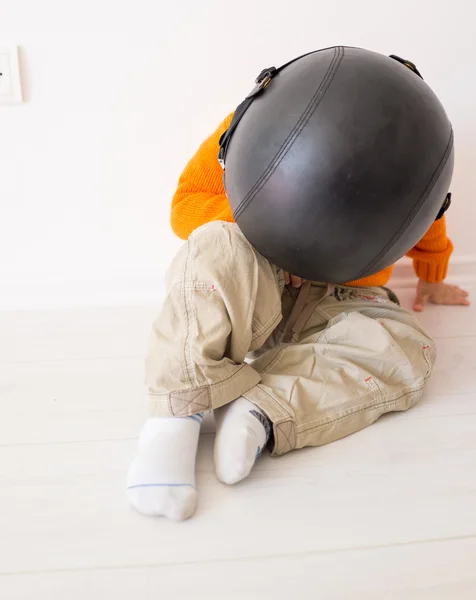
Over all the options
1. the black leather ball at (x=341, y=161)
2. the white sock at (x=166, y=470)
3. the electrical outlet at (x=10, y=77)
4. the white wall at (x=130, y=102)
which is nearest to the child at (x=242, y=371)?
the white sock at (x=166, y=470)

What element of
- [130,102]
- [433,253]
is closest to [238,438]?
[433,253]

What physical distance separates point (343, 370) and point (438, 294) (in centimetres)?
54

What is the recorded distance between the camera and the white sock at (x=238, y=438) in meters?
0.80

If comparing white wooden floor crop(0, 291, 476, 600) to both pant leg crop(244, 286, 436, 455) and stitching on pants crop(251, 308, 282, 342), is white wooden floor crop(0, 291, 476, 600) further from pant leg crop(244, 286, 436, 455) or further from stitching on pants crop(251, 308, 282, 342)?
stitching on pants crop(251, 308, 282, 342)

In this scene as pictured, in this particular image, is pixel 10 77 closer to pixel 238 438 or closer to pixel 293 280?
pixel 293 280

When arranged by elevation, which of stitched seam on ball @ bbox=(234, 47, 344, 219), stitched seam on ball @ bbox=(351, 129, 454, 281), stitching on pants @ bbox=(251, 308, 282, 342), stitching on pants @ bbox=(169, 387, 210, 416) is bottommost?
stitching on pants @ bbox=(169, 387, 210, 416)

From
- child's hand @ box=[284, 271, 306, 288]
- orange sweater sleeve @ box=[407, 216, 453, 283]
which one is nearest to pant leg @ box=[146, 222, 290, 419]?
child's hand @ box=[284, 271, 306, 288]


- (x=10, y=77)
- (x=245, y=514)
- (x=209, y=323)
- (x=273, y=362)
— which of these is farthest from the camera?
(x=10, y=77)

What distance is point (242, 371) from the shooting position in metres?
0.91

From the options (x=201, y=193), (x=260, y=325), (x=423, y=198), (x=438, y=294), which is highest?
(x=423, y=198)

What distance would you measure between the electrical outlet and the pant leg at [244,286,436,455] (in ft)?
2.50

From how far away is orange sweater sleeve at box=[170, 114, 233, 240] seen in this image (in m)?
1.12

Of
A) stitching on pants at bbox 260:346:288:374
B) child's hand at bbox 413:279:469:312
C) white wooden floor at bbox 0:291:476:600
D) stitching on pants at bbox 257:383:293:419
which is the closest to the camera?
white wooden floor at bbox 0:291:476:600

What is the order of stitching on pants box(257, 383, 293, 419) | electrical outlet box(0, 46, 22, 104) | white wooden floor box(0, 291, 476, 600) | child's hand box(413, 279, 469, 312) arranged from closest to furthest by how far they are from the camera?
white wooden floor box(0, 291, 476, 600) → stitching on pants box(257, 383, 293, 419) → electrical outlet box(0, 46, 22, 104) → child's hand box(413, 279, 469, 312)
